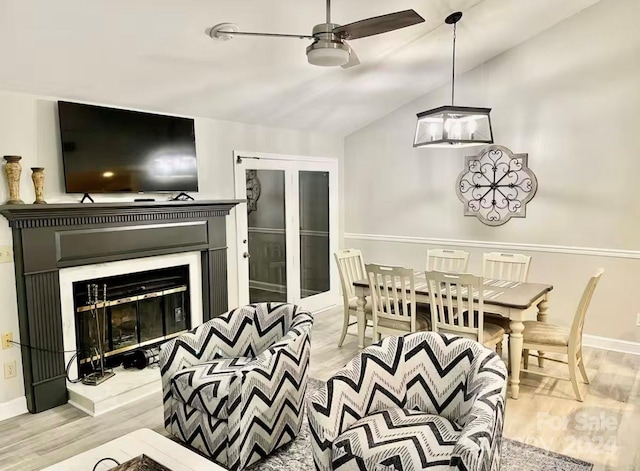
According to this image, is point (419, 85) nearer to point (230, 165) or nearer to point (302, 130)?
point (302, 130)

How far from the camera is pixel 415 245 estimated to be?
598 cm

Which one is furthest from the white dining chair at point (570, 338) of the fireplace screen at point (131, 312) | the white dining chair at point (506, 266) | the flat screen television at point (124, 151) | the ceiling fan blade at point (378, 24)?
the flat screen television at point (124, 151)

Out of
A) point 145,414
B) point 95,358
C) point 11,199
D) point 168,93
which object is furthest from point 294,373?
point 168,93

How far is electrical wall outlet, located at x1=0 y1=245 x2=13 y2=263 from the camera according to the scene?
3.29 meters

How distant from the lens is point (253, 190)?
5242 mm

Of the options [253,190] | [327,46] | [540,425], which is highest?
[327,46]

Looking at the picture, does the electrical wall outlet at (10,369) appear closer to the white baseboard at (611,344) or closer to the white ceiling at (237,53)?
the white ceiling at (237,53)

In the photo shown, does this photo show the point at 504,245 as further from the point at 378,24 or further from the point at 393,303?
the point at 378,24

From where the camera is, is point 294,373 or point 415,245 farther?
point 415,245

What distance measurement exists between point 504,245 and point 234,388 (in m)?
3.76

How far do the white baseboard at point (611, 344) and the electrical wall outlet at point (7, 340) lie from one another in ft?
16.8

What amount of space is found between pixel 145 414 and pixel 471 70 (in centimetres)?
475

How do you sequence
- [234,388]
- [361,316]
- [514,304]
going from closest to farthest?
[234,388] < [514,304] < [361,316]

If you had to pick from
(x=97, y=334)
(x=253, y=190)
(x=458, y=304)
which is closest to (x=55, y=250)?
(x=97, y=334)
